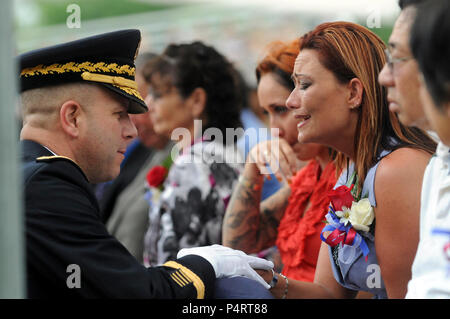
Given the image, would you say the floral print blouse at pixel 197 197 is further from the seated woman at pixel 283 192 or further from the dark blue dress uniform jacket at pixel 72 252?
the dark blue dress uniform jacket at pixel 72 252

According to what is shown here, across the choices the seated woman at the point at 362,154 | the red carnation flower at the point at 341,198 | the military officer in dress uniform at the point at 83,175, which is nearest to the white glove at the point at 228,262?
the military officer in dress uniform at the point at 83,175

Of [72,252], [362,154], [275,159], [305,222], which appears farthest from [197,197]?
[72,252]

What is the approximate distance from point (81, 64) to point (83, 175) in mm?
397

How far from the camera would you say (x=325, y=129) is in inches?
88.9

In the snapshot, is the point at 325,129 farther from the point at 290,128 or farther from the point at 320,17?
the point at 320,17

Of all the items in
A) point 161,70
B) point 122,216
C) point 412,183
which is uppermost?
point 161,70

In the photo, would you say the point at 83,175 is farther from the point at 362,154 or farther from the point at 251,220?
the point at 251,220

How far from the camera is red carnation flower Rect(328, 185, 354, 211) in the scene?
215cm

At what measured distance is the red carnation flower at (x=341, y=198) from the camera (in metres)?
2.15

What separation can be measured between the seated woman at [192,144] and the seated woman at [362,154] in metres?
1.18

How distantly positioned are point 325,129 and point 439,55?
2.66 feet

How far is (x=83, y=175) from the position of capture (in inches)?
76.5

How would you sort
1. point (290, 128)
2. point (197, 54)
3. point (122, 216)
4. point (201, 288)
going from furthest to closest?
point (122, 216) → point (197, 54) → point (290, 128) → point (201, 288)
